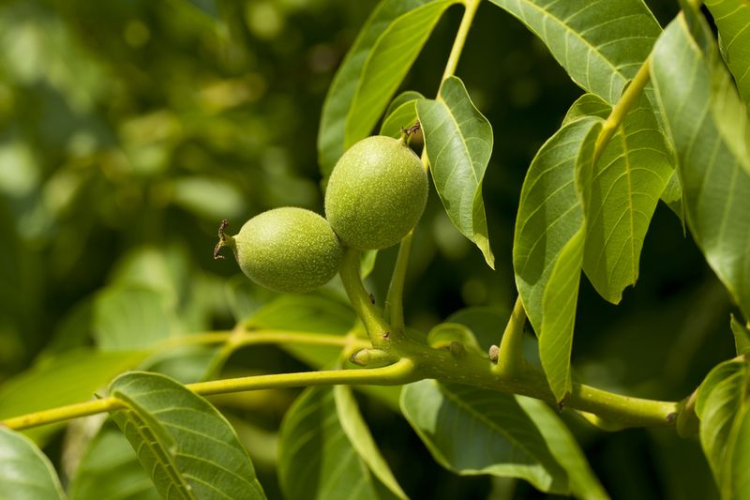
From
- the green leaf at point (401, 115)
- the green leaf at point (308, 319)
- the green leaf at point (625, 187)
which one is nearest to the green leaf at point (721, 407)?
the green leaf at point (625, 187)

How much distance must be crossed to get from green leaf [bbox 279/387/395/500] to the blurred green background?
389 millimetres

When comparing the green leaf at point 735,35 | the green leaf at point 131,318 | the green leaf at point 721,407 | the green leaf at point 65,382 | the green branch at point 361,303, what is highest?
the green leaf at point 735,35

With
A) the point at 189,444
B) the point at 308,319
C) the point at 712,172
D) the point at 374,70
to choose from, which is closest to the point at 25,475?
the point at 189,444

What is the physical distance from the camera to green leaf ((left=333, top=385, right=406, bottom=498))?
138 centimetres

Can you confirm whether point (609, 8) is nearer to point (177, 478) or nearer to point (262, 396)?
point (177, 478)

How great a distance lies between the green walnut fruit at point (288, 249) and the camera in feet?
3.71

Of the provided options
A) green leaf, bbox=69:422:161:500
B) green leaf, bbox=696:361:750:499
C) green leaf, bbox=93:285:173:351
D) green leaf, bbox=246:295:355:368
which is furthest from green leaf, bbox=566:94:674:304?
green leaf, bbox=93:285:173:351

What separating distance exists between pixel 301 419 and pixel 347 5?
1.37 meters

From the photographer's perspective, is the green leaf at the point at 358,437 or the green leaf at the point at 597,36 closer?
the green leaf at the point at 597,36

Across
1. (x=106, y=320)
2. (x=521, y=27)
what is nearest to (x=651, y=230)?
(x=521, y=27)

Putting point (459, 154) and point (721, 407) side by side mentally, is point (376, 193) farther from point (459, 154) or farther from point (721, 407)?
point (721, 407)

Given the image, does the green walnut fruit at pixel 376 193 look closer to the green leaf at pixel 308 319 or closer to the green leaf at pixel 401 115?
the green leaf at pixel 401 115

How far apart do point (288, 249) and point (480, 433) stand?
0.44m

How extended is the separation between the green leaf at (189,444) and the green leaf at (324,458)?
14.5 inches
